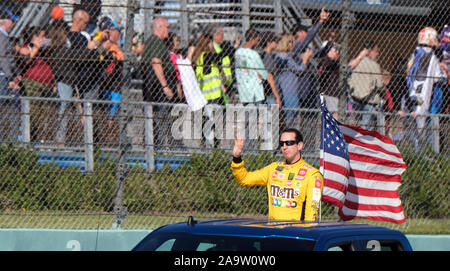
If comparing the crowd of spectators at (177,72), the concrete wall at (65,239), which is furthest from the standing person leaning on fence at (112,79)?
the concrete wall at (65,239)

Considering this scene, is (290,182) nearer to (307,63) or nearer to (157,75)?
(157,75)

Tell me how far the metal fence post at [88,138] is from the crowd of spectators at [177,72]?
0.24m

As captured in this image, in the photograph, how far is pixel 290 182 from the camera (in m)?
7.02

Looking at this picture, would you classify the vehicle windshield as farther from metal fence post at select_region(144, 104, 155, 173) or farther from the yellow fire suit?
metal fence post at select_region(144, 104, 155, 173)

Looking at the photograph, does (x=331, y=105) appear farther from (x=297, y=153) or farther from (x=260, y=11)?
(x=260, y=11)

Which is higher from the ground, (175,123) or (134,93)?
(134,93)

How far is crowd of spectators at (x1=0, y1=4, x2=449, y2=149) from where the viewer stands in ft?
33.2

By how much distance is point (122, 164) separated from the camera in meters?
9.16

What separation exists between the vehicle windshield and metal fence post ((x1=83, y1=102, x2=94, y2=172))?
4366 millimetres

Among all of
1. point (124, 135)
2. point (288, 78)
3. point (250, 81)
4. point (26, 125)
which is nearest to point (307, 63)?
point (288, 78)

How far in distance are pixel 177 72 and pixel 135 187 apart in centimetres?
191

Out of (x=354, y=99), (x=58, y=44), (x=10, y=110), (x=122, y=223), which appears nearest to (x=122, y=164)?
(x=122, y=223)

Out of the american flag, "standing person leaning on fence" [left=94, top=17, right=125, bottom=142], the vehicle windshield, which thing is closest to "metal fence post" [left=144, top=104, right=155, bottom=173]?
"standing person leaning on fence" [left=94, top=17, right=125, bottom=142]

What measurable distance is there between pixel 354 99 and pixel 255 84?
1995 millimetres
